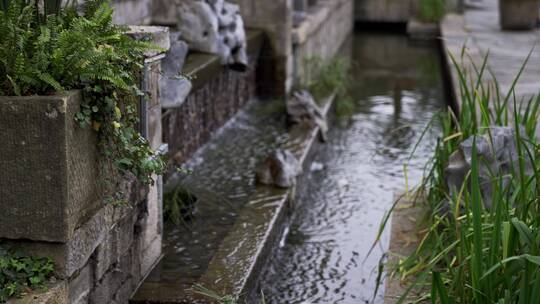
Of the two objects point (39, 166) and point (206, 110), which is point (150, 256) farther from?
point (206, 110)

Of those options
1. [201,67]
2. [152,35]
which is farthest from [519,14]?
[152,35]

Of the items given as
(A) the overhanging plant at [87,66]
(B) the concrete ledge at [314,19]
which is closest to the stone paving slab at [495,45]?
(B) the concrete ledge at [314,19]

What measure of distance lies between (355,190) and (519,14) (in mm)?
8617

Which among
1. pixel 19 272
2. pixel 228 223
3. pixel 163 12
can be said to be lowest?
pixel 228 223

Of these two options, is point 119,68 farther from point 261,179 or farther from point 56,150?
point 261,179

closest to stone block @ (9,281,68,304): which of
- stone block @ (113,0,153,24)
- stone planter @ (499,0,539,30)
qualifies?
A: stone block @ (113,0,153,24)

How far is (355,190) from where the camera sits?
652 cm

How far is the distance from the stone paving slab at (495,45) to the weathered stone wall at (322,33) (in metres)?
1.47

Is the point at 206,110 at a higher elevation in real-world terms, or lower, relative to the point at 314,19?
lower

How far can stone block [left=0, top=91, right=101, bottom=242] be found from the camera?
10.1 ft

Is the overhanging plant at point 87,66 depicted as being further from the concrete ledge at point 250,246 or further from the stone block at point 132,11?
the stone block at point 132,11

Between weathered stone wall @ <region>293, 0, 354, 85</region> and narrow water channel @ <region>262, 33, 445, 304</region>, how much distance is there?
630mm

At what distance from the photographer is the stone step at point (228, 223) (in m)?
4.17

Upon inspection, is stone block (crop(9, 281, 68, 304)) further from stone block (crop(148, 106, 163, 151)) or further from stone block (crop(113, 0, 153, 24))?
stone block (crop(113, 0, 153, 24))
